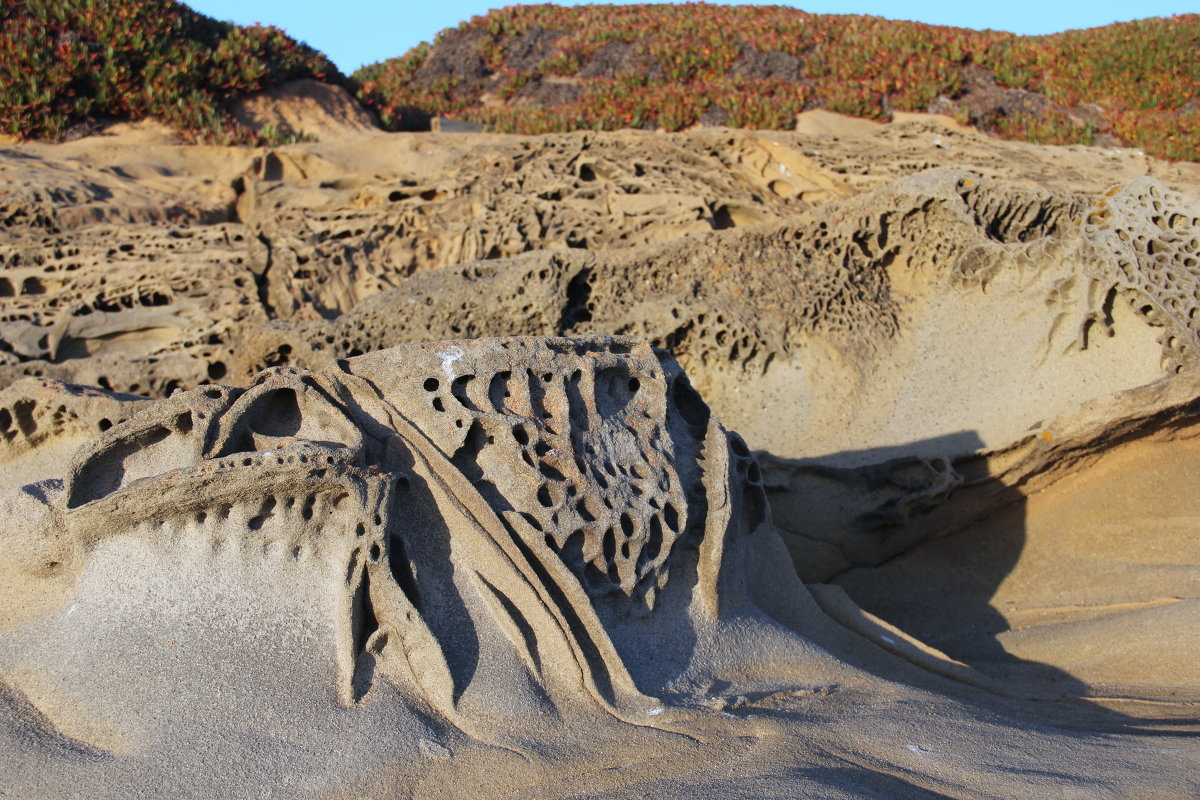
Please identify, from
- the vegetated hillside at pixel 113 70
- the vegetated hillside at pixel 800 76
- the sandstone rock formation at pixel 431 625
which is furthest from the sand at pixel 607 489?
the vegetated hillside at pixel 800 76

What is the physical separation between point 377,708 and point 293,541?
1.69 feet

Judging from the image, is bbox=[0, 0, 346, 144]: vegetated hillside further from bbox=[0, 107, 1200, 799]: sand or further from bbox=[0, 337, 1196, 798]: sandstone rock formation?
bbox=[0, 337, 1196, 798]: sandstone rock formation

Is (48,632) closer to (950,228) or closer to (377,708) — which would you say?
(377,708)

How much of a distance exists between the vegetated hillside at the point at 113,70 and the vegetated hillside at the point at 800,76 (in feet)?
6.74

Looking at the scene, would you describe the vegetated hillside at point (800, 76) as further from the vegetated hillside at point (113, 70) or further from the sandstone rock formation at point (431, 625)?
the sandstone rock formation at point (431, 625)

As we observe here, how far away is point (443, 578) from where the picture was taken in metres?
2.95

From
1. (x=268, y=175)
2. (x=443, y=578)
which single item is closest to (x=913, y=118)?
(x=268, y=175)

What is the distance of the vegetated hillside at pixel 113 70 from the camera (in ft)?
28.6

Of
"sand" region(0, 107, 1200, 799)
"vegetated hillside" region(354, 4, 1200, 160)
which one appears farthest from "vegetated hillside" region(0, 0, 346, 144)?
"vegetated hillside" region(354, 4, 1200, 160)

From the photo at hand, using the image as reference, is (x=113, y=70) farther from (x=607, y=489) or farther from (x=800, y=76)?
(x=607, y=489)

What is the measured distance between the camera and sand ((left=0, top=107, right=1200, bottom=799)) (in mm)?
2619

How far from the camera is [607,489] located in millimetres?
3205

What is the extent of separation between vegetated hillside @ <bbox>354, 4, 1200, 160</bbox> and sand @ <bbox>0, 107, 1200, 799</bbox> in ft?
9.56

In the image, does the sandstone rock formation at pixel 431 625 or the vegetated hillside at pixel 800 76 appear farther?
the vegetated hillside at pixel 800 76
